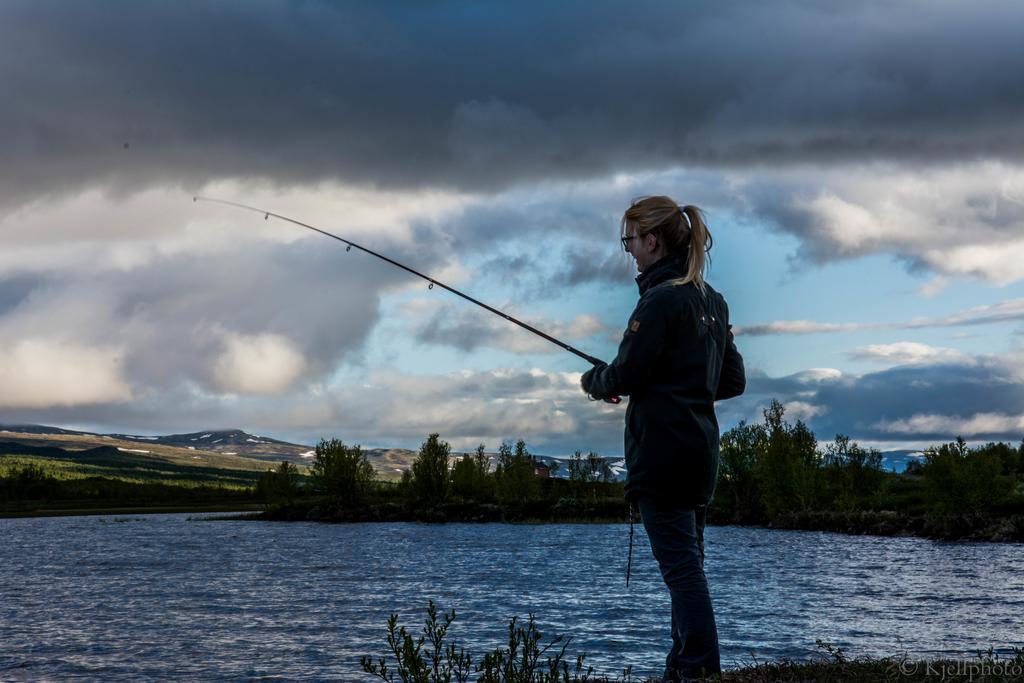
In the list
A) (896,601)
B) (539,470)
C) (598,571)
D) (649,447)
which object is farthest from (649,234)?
(539,470)

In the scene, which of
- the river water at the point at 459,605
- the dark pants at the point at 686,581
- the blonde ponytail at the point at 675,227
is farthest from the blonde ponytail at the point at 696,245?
the river water at the point at 459,605

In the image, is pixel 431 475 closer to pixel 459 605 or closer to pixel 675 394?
pixel 459 605

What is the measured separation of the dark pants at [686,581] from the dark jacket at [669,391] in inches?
5.5

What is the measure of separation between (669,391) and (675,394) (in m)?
0.04

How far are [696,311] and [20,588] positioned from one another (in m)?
35.6

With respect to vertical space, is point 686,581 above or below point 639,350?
below

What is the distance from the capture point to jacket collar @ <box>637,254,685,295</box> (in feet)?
20.6

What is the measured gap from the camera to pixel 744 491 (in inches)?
3994

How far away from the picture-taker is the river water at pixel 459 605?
642 inches

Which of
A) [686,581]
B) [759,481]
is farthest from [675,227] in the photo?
[759,481]

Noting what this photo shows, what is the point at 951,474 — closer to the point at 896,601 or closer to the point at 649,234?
the point at 896,601

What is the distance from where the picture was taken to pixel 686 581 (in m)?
6.08

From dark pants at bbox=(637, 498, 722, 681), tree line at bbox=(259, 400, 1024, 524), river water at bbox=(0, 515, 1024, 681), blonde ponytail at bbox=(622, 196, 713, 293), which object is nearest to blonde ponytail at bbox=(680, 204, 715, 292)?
blonde ponytail at bbox=(622, 196, 713, 293)

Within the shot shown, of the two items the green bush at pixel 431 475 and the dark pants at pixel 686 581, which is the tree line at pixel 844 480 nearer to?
the green bush at pixel 431 475
